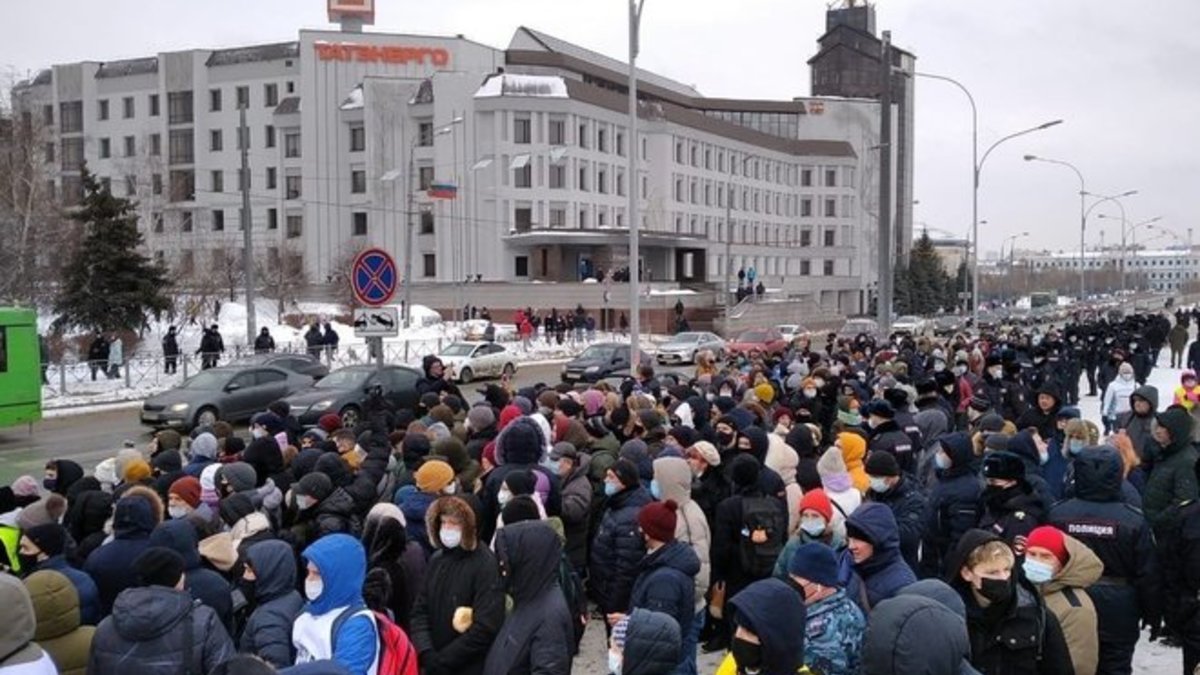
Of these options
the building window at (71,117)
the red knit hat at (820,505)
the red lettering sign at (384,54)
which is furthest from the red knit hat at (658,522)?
the building window at (71,117)

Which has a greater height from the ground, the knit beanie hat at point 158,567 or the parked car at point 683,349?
the knit beanie hat at point 158,567

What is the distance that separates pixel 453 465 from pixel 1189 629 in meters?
4.97

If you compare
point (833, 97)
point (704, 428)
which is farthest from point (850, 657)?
point (833, 97)

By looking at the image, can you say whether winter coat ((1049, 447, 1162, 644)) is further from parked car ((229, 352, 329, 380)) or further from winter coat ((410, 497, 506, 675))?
parked car ((229, 352, 329, 380))

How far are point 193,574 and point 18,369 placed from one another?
18.7m

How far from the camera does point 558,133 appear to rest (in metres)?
71.2

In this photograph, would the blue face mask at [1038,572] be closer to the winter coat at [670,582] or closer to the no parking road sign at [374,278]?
the winter coat at [670,582]

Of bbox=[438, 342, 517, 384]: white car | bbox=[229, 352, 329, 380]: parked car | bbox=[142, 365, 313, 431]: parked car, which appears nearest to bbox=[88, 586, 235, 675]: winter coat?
bbox=[142, 365, 313, 431]: parked car

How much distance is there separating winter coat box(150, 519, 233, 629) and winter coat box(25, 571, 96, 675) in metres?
0.68

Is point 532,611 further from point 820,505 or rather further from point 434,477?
point 434,477

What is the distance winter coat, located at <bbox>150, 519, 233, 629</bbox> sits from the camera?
5.43 metres

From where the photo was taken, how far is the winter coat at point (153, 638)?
14.2ft

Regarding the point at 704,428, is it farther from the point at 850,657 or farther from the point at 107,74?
the point at 107,74

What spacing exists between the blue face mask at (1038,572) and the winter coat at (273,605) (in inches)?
140
